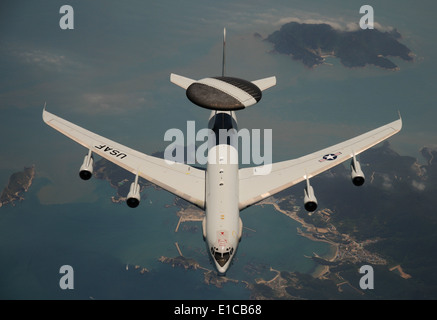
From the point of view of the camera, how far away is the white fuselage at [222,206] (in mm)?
48281

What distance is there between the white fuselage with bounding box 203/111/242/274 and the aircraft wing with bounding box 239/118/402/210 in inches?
177

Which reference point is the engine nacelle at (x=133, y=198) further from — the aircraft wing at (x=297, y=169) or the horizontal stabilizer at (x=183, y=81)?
the horizontal stabilizer at (x=183, y=81)

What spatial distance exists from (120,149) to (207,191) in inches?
654

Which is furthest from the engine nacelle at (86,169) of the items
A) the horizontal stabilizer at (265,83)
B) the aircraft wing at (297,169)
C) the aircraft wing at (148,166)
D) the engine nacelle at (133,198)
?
the horizontal stabilizer at (265,83)

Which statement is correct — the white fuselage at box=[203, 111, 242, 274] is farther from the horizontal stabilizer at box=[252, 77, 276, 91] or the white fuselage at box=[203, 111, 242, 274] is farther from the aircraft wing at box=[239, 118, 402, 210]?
the horizontal stabilizer at box=[252, 77, 276, 91]

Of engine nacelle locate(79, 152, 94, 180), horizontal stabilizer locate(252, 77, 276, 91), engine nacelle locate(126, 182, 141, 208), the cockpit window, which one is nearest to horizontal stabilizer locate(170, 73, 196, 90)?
horizontal stabilizer locate(252, 77, 276, 91)

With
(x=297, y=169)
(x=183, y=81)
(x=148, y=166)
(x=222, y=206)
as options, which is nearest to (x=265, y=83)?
(x=183, y=81)

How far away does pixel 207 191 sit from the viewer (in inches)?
2212

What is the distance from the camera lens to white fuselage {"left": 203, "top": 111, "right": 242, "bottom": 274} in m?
48.3

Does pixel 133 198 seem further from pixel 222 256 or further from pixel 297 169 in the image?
pixel 297 169

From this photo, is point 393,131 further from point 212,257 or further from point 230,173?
point 212,257

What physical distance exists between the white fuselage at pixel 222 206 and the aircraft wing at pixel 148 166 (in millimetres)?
3901

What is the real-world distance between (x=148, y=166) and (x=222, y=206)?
52.4ft

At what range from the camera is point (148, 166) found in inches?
2494
